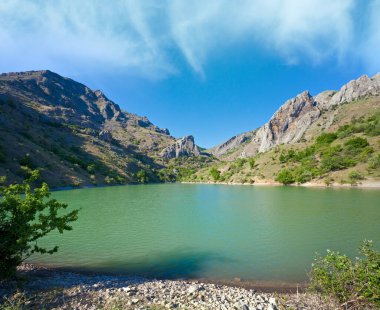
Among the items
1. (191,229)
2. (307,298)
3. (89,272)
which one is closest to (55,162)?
(191,229)

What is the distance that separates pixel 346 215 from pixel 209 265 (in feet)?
89.0

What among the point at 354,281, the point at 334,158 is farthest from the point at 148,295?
the point at 334,158

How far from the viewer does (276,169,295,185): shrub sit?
391 ft

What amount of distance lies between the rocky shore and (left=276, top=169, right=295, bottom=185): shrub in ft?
371

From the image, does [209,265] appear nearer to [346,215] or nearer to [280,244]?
[280,244]

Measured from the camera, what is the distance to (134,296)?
41.2ft

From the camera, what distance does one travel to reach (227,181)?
6585 inches

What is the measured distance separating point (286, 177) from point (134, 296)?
386ft

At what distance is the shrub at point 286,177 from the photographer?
11929 centimetres

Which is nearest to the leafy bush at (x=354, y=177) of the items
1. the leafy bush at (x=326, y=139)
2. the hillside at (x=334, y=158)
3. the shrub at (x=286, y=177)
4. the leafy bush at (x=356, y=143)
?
the hillside at (x=334, y=158)

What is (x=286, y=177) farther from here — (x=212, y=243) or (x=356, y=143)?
(x=212, y=243)

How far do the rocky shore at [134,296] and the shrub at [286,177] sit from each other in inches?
4450

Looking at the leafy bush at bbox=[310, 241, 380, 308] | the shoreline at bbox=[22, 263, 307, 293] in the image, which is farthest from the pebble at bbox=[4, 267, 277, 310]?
the leafy bush at bbox=[310, 241, 380, 308]

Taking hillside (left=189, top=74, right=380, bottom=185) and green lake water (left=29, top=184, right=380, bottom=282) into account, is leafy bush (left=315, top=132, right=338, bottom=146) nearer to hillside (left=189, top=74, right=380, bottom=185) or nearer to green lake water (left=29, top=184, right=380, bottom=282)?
hillside (left=189, top=74, right=380, bottom=185)
